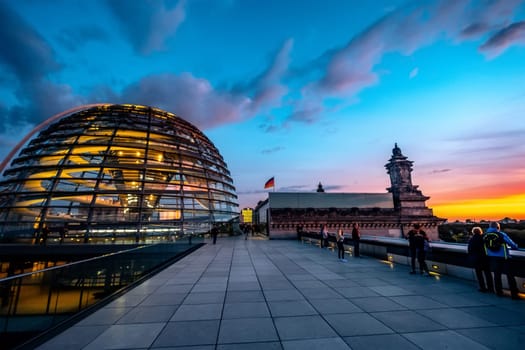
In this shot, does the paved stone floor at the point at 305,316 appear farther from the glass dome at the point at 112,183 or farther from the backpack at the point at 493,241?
the glass dome at the point at 112,183

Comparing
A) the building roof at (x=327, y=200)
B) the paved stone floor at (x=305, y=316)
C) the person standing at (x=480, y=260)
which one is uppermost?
the building roof at (x=327, y=200)

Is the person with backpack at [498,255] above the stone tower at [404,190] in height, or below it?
below

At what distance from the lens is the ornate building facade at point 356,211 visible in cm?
2950

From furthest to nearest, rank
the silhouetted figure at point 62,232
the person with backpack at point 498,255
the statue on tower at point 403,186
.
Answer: the statue on tower at point 403,186, the silhouetted figure at point 62,232, the person with backpack at point 498,255

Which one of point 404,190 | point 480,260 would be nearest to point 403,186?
point 404,190

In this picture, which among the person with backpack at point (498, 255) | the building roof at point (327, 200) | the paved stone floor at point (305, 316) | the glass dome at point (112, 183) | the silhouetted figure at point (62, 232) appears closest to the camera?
the paved stone floor at point (305, 316)

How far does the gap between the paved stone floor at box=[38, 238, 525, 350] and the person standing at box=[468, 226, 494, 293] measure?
46 cm

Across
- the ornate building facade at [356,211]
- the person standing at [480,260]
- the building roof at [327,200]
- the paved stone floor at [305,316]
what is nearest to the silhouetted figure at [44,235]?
the paved stone floor at [305,316]

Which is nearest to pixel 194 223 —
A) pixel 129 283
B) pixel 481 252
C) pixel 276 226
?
pixel 276 226

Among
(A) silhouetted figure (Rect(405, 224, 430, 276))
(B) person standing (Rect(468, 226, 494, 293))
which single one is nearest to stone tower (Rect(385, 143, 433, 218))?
(A) silhouetted figure (Rect(405, 224, 430, 276))

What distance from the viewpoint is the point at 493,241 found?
19.9 ft

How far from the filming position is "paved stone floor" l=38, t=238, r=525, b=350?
3.69 m

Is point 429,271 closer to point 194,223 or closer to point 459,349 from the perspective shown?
point 459,349

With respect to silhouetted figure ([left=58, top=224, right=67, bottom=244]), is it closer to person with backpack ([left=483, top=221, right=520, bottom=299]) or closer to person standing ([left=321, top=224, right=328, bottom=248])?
person standing ([left=321, top=224, right=328, bottom=248])
